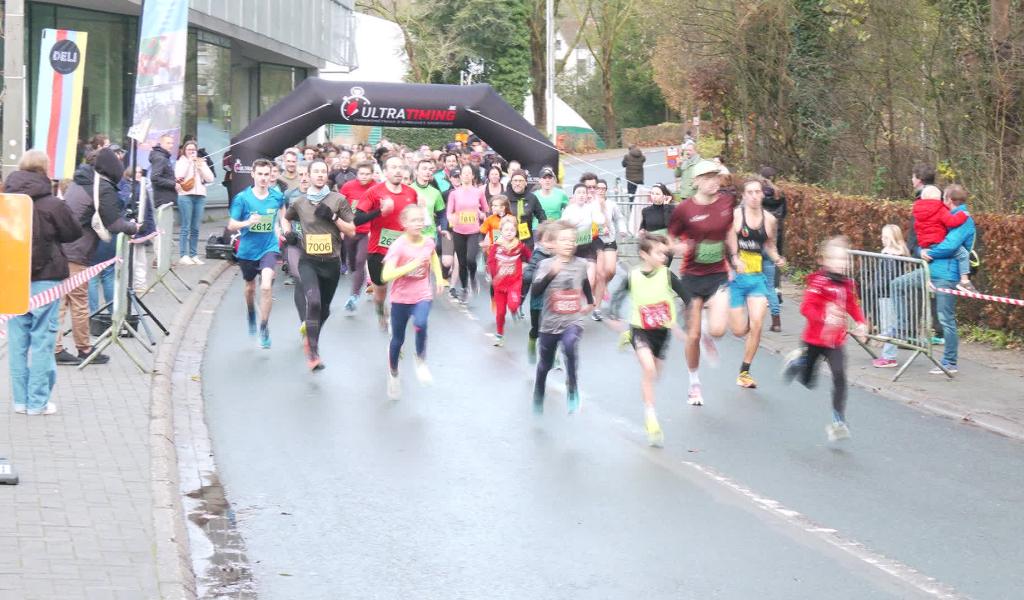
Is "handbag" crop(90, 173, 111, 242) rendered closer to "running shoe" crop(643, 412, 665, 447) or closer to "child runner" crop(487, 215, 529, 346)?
"child runner" crop(487, 215, 529, 346)

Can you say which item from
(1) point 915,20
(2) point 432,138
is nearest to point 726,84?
(1) point 915,20

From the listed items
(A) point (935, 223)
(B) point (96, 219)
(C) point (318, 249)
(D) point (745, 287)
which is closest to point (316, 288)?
(C) point (318, 249)

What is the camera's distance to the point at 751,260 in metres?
12.7

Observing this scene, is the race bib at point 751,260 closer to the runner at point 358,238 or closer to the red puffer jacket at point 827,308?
the red puffer jacket at point 827,308

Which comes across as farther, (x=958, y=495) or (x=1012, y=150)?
(x=1012, y=150)

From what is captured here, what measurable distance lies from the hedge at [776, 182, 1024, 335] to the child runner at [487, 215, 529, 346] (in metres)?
5.28

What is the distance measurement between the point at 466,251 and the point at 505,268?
3461 millimetres

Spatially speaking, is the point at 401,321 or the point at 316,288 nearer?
the point at 401,321

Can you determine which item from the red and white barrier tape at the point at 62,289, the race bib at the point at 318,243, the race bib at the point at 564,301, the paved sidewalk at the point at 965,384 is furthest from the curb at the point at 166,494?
the paved sidewalk at the point at 965,384

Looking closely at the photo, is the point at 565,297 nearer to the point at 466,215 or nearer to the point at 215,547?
the point at 215,547

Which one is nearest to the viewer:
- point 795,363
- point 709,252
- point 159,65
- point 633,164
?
point 795,363

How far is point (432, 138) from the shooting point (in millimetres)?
69125

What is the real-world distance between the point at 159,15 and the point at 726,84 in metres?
18.6

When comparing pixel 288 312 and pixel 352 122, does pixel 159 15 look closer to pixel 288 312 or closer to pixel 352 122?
pixel 288 312
